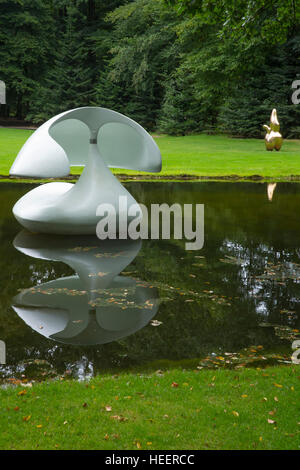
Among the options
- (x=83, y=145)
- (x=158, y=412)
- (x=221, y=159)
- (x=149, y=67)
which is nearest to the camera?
(x=158, y=412)

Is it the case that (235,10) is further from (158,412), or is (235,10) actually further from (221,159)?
(221,159)

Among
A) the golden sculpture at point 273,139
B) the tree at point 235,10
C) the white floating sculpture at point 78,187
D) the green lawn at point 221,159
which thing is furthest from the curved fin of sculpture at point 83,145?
the golden sculpture at point 273,139

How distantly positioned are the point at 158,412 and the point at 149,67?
4152 centimetres

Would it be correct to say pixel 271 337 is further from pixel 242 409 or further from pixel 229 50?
pixel 229 50

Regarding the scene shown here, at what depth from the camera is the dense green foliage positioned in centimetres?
3569

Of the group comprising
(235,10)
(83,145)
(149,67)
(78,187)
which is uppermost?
(149,67)

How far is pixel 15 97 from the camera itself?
174ft

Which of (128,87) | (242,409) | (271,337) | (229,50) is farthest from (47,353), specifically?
(128,87)

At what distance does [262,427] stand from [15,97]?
176 ft

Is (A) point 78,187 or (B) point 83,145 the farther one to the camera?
(B) point 83,145

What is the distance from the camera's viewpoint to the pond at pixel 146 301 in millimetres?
5457

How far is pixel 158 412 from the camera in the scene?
4246mm

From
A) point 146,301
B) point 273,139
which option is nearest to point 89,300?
point 146,301

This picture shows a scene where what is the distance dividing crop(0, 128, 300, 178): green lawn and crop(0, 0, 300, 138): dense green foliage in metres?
5.97
